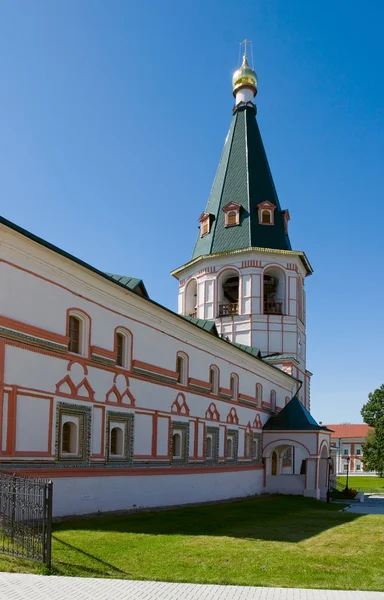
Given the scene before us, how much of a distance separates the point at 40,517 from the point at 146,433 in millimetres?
10906

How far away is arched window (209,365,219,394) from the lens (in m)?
27.2

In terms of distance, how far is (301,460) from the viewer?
121 feet

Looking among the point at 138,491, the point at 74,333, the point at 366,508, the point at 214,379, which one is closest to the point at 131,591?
the point at 74,333

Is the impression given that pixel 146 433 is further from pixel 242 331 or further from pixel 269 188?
pixel 269 188

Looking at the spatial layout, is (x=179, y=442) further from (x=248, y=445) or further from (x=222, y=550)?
(x=222, y=550)

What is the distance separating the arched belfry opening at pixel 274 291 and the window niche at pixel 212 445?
12908mm

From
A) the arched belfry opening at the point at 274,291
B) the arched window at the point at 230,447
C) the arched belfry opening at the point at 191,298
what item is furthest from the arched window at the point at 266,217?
the arched window at the point at 230,447

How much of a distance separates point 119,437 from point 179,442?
454 centimetres

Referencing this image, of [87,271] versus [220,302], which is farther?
[220,302]

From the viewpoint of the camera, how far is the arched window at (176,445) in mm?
23216

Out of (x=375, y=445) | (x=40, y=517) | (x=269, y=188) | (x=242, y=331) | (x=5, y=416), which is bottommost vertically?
(x=375, y=445)

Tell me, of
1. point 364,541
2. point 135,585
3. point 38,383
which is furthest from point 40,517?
point 364,541

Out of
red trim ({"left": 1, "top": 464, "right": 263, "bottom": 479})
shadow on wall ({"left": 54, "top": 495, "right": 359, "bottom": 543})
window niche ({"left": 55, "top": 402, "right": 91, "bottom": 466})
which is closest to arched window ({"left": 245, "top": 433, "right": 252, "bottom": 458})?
red trim ({"left": 1, "top": 464, "right": 263, "bottom": 479})

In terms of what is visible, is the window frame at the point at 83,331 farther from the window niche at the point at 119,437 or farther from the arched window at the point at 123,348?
the window niche at the point at 119,437
